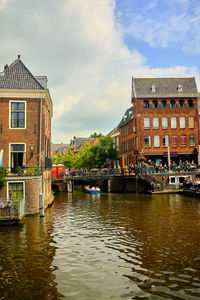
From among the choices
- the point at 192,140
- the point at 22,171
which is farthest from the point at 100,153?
the point at 22,171

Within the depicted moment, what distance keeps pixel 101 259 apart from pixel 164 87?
43142 millimetres

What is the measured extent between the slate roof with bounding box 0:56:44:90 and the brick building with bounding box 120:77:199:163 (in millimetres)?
26258

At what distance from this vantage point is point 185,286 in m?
8.62

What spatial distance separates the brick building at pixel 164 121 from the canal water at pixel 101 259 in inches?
1126

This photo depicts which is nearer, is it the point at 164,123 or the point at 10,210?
the point at 10,210

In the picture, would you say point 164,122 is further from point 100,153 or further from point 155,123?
point 100,153

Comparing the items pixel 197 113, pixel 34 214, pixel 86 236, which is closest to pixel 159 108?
pixel 197 113

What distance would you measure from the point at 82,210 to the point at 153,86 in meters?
31.5

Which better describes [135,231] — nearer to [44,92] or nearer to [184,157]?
[44,92]

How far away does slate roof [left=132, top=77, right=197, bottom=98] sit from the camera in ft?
159

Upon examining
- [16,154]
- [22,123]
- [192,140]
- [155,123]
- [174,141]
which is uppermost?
[155,123]

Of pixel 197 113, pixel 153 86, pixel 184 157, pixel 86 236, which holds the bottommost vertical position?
pixel 86 236

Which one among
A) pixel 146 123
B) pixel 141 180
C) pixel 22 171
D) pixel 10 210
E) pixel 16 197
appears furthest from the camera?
pixel 146 123

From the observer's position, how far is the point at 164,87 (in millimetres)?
49469
